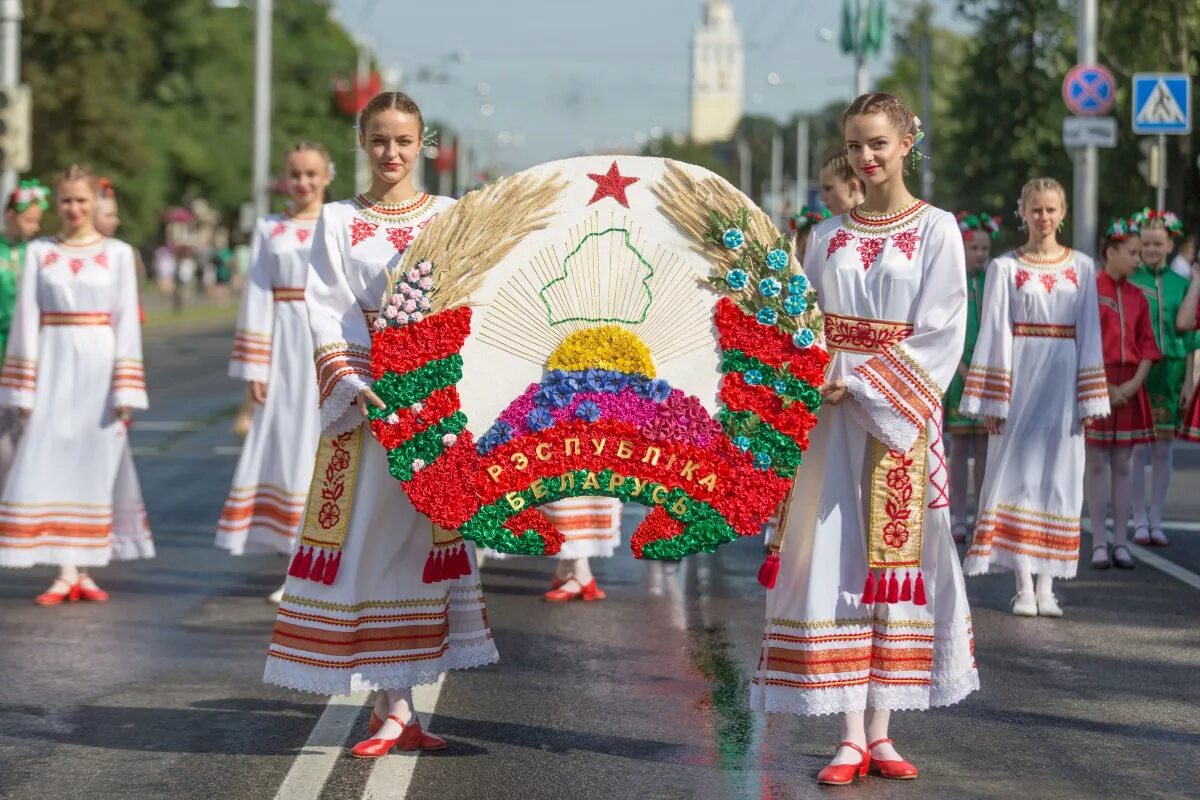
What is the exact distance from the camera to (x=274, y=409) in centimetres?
1101

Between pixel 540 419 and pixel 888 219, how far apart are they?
1.28 metres

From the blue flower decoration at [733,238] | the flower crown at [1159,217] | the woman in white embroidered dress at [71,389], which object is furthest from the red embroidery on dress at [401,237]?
the flower crown at [1159,217]

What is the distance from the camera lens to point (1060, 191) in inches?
407

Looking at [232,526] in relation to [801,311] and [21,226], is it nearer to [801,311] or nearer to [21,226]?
[21,226]

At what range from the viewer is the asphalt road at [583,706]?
6.77 metres

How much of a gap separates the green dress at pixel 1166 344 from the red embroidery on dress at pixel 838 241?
22.5 ft

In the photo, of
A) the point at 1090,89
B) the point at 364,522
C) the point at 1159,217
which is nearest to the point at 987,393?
the point at 1159,217

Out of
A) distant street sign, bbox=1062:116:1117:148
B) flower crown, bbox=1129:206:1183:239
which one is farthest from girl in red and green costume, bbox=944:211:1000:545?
distant street sign, bbox=1062:116:1117:148

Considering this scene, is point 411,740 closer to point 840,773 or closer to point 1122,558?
point 840,773

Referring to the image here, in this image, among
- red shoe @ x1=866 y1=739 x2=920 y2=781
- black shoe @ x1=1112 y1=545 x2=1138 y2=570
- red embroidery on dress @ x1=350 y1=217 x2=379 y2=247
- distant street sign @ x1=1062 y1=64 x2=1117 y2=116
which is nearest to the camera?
red shoe @ x1=866 y1=739 x2=920 y2=781

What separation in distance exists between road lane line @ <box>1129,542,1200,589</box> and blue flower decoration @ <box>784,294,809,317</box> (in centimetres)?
561

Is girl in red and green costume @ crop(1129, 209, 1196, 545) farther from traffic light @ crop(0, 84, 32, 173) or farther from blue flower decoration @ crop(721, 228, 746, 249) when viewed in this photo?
traffic light @ crop(0, 84, 32, 173)

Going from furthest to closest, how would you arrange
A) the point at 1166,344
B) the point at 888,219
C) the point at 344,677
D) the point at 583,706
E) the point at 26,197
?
the point at 1166,344 → the point at 26,197 → the point at 583,706 → the point at 344,677 → the point at 888,219

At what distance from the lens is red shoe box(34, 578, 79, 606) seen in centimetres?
1050
